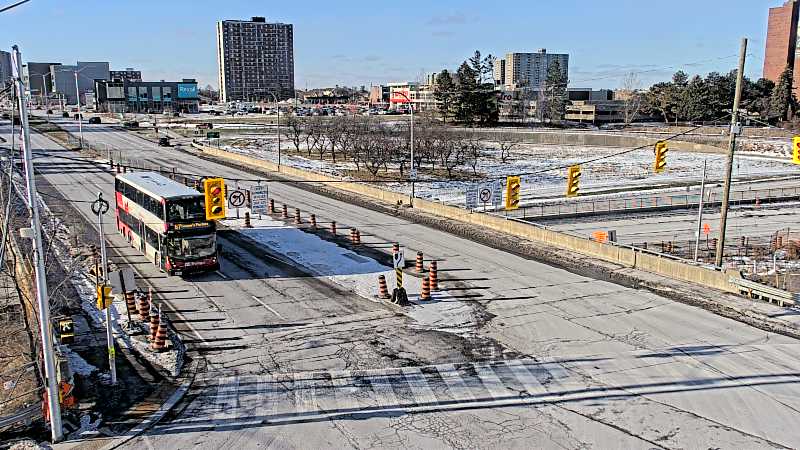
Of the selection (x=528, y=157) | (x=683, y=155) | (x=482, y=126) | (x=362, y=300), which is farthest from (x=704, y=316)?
(x=482, y=126)

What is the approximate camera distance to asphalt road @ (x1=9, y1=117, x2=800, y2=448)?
14.0 metres

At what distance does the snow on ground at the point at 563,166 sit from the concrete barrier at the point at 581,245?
464cm

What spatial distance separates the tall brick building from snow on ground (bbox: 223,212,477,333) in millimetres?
110563

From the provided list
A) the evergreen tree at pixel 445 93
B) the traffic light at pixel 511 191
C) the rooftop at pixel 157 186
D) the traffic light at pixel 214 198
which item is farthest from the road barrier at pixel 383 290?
the evergreen tree at pixel 445 93

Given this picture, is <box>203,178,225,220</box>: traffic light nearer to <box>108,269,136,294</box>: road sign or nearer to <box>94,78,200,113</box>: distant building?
<box>108,269,136,294</box>: road sign

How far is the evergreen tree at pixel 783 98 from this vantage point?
103 meters

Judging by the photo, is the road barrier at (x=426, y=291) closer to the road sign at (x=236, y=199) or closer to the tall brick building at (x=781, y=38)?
the road sign at (x=236, y=199)

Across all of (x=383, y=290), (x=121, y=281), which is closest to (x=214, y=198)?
(x=383, y=290)

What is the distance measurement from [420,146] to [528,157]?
58.8ft

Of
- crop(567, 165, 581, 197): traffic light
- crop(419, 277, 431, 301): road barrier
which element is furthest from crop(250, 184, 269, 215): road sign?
crop(567, 165, 581, 197): traffic light

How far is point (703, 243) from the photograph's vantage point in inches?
1329

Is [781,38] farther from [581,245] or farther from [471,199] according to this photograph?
[581,245]

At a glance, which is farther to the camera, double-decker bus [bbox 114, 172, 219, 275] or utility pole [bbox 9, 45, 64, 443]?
double-decker bus [bbox 114, 172, 219, 275]

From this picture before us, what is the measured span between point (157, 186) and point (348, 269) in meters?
8.73
